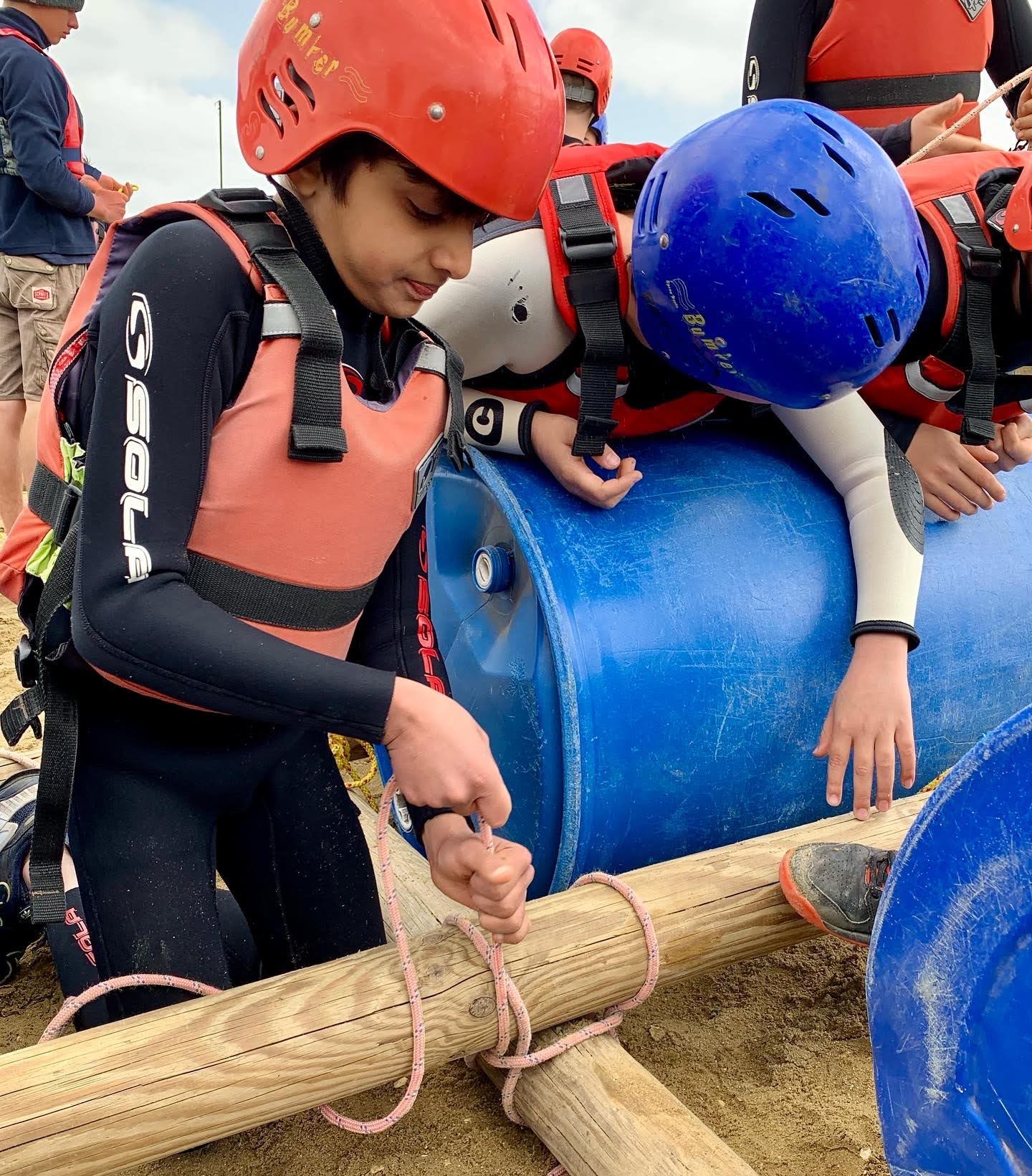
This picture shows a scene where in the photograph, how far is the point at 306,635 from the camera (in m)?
1.43

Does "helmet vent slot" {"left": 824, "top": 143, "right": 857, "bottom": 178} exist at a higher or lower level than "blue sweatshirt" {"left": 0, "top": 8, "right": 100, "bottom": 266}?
higher

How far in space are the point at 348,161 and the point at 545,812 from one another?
1148 millimetres

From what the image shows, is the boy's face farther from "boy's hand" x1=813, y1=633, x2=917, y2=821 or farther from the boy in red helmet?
"boy's hand" x1=813, y1=633, x2=917, y2=821

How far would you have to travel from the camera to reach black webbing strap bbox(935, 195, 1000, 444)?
203 cm

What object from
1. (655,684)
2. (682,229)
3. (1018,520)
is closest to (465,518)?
(655,684)

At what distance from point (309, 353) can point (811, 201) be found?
0.83m

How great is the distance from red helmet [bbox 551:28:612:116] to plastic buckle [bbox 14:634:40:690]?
344 cm

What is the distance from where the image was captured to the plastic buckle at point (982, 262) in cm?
204

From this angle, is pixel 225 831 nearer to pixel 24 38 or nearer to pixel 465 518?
pixel 465 518

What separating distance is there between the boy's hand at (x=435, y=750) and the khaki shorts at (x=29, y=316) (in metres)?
3.43

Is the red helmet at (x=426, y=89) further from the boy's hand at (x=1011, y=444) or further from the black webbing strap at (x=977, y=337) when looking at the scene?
the boy's hand at (x=1011, y=444)

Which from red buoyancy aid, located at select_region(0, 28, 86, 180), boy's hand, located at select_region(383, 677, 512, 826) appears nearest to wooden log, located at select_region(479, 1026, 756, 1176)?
boy's hand, located at select_region(383, 677, 512, 826)

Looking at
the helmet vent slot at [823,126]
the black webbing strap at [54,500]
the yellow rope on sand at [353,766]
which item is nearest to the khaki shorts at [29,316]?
the yellow rope on sand at [353,766]

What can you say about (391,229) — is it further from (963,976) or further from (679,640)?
(963,976)
